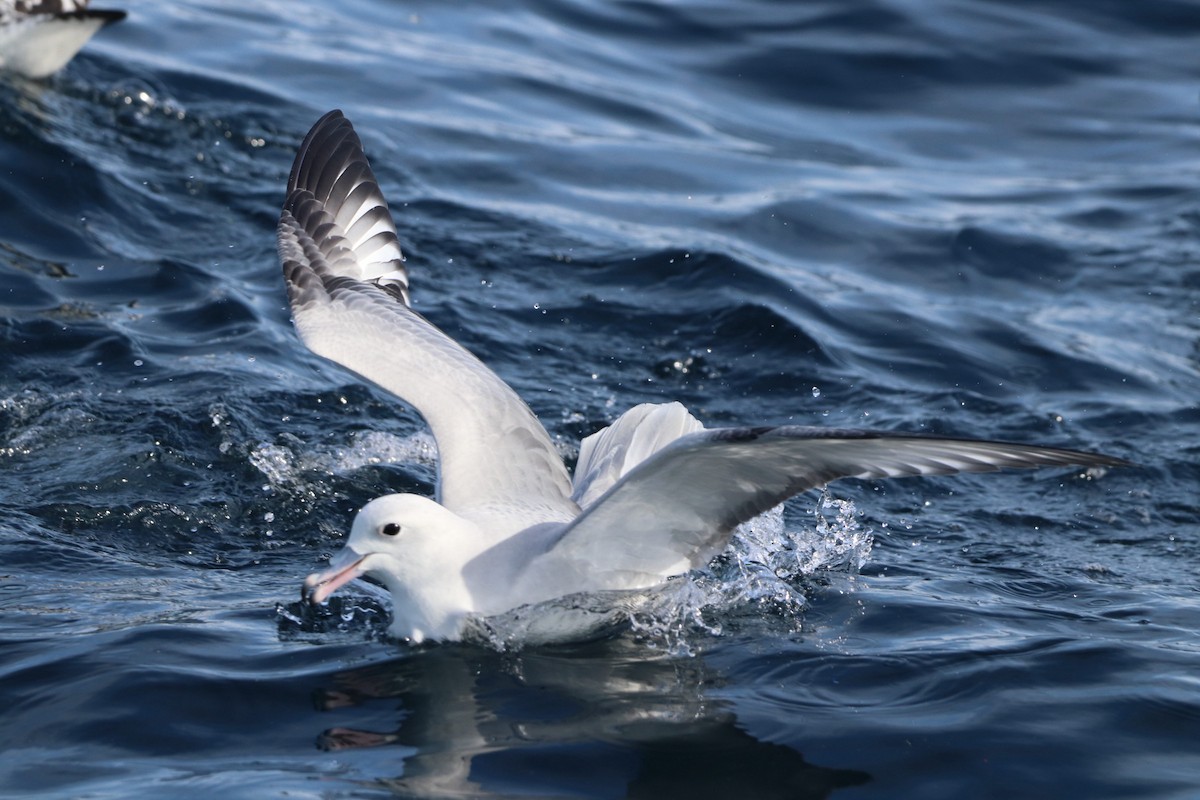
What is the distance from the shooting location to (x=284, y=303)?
8445mm

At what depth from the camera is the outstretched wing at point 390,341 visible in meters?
5.71

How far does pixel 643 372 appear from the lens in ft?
26.2

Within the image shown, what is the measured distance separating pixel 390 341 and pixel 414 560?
130cm

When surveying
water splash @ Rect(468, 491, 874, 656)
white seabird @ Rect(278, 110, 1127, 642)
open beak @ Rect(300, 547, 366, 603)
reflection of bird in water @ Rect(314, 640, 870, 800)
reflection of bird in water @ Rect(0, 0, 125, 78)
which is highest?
reflection of bird in water @ Rect(0, 0, 125, 78)

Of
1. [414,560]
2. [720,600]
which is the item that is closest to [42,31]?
[414,560]

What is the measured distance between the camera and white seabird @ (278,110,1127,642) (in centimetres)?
445

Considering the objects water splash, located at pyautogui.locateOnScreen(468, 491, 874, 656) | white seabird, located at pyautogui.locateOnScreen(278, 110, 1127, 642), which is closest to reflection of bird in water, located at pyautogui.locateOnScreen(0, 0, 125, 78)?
white seabird, located at pyautogui.locateOnScreen(278, 110, 1127, 642)

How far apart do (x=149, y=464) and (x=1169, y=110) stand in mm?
9833

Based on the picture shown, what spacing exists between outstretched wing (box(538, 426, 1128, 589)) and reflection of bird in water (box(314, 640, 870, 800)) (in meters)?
0.34

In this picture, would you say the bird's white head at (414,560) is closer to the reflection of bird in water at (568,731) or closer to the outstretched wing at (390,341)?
the reflection of bird in water at (568,731)

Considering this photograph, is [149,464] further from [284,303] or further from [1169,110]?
[1169,110]

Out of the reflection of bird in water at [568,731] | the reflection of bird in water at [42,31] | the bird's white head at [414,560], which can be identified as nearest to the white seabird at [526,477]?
the bird's white head at [414,560]

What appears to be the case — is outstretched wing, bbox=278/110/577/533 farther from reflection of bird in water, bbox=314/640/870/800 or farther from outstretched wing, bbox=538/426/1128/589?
reflection of bird in water, bbox=314/640/870/800

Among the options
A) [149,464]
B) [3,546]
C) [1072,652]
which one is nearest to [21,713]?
[3,546]
